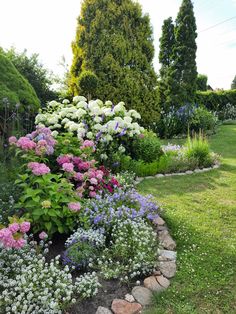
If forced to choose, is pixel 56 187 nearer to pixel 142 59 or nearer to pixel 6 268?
pixel 6 268

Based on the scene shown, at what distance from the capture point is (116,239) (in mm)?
3334

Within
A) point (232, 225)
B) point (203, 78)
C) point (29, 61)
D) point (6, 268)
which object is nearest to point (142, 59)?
point (29, 61)

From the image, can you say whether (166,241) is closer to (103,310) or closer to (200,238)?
(200,238)

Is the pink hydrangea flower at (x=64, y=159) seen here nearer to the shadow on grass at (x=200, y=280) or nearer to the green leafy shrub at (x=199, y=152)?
the shadow on grass at (x=200, y=280)

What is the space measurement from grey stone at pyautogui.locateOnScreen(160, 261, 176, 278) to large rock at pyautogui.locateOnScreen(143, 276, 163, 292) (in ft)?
0.50

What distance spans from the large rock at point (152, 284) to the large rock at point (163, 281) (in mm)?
32

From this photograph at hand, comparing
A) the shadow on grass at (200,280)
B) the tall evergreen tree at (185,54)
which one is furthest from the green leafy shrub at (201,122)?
the shadow on grass at (200,280)

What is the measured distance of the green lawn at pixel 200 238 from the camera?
2.79 m

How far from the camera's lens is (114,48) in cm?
959

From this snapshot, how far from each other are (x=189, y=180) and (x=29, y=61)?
6.72 m

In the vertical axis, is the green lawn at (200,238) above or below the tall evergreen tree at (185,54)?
below

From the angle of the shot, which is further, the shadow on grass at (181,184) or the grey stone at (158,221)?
the shadow on grass at (181,184)

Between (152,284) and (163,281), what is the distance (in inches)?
4.8

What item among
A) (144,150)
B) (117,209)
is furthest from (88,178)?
(144,150)
